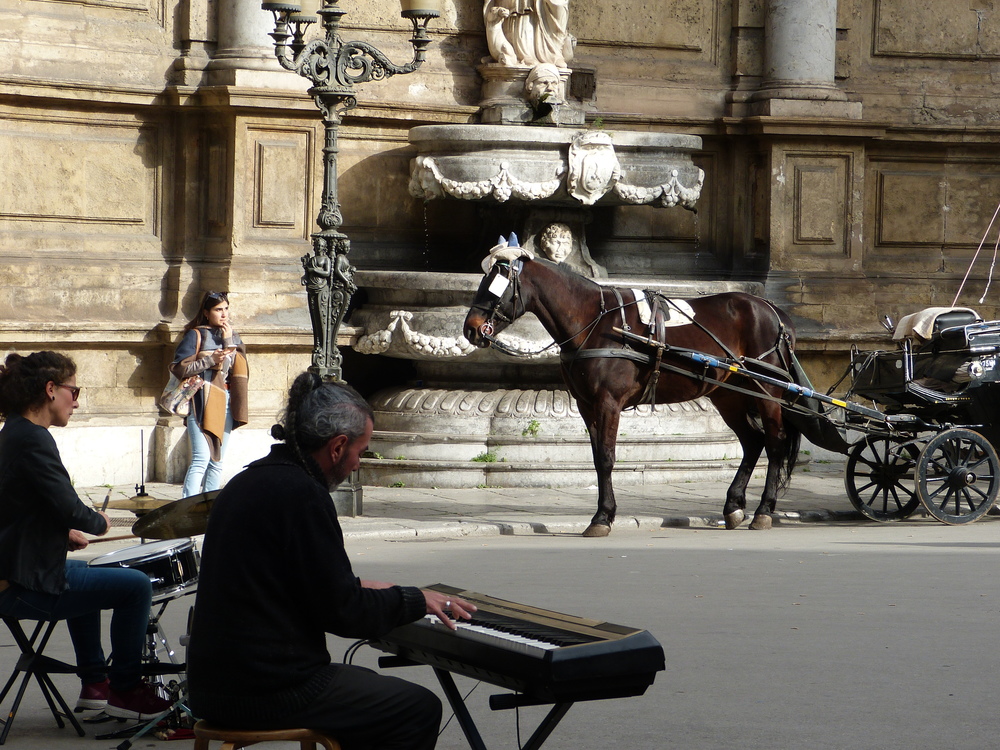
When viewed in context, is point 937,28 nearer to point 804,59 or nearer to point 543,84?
point 804,59

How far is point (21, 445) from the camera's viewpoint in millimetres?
5160

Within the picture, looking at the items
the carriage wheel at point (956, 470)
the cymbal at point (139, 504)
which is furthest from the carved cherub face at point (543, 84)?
the cymbal at point (139, 504)

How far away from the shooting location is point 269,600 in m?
3.84

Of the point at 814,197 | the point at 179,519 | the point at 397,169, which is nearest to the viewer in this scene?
the point at 179,519

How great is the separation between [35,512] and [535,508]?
20.4 ft

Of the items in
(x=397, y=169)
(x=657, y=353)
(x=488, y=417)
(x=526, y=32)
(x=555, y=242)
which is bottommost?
(x=488, y=417)

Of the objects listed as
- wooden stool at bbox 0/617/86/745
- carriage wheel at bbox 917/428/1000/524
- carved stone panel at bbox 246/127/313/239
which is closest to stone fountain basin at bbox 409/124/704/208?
carved stone panel at bbox 246/127/313/239

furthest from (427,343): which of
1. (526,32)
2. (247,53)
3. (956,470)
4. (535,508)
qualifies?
(956,470)

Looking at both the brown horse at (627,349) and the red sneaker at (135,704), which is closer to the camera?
the red sneaker at (135,704)

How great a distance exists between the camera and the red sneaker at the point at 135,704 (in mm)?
5301

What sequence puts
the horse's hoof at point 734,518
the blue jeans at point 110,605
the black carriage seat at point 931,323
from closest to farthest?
the blue jeans at point 110,605 < the horse's hoof at point 734,518 < the black carriage seat at point 931,323

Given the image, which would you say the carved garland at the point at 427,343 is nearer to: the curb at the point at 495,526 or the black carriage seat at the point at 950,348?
the curb at the point at 495,526

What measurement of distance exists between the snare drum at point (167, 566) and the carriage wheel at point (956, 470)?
6.40 metres

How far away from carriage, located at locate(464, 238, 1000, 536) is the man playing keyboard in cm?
595
